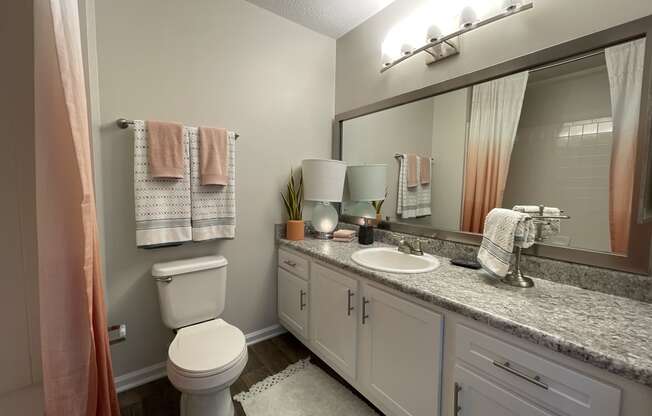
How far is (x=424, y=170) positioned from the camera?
1.77 m

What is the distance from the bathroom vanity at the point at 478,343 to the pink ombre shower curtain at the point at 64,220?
108cm

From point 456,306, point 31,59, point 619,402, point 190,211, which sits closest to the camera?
point 619,402

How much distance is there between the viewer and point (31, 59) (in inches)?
43.9

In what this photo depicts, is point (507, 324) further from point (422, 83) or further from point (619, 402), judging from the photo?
point (422, 83)

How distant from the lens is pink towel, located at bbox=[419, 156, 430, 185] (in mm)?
1746

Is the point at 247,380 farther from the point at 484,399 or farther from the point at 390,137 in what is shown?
the point at 390,137

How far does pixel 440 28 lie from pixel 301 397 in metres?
2.29

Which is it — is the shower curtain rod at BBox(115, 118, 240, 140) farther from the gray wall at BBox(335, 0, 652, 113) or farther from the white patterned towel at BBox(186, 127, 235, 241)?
the gray wall at BBox(335, 0, 652, 113)

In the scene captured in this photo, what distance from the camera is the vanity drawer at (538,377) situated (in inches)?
27.7

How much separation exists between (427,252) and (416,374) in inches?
29.3

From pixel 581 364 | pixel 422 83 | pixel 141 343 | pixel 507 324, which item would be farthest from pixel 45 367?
pixel 422 83

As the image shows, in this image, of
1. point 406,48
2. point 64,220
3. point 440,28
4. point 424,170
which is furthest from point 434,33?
point 64,220

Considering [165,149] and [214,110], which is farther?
[214,110]

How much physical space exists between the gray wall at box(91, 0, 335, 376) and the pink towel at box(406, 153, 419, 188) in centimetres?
80
